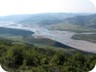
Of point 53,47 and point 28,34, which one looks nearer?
point 28,34

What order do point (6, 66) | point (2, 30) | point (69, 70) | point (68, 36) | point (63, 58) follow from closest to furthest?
point (6, 66) → point (69, 70) → point (63, 58) → point (2, 30) → point (68, 36)

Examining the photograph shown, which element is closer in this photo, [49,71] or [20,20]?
[49,71]

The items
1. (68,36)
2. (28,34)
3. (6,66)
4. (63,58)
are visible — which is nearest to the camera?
(6,66)

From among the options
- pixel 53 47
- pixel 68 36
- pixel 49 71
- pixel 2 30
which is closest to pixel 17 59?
pixel 49 71

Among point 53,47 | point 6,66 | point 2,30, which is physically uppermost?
point 2,30

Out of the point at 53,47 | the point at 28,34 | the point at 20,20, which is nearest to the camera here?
the point at 20,20

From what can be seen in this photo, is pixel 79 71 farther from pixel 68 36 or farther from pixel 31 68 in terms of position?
pixel 68 36

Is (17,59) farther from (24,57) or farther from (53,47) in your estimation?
(53,47)

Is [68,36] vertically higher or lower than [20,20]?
lower

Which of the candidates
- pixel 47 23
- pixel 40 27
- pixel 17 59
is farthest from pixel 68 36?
pixel 17 59
